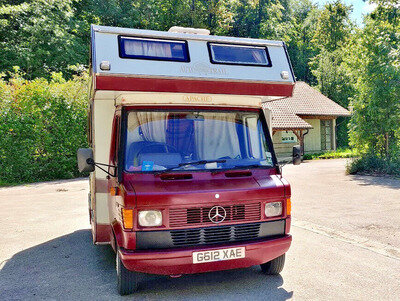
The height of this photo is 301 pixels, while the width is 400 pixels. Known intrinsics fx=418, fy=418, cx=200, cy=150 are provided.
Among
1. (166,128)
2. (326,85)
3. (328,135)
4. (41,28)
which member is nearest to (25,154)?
(41,28)

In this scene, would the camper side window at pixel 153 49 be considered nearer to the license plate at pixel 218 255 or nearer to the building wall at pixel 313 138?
the license plate at pixel 218 255

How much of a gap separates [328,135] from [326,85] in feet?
19.3

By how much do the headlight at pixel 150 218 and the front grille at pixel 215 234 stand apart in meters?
0.20

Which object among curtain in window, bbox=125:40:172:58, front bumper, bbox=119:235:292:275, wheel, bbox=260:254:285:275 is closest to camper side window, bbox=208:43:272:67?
curtain in window, bbox=125:40:172:58

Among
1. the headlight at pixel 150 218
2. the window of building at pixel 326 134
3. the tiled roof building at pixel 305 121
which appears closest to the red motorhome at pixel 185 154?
the headlight at pixel 150 218

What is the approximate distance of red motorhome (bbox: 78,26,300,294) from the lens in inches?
174

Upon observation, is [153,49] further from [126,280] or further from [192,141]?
[126,280]

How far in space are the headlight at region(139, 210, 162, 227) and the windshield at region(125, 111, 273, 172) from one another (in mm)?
592

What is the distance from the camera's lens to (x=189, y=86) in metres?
5.09

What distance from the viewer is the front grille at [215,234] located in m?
4.47

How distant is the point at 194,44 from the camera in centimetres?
534

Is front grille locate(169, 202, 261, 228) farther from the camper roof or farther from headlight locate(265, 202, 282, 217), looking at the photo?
the camper roof

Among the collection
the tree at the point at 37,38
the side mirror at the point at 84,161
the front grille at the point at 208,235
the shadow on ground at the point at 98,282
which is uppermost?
the tree at the point at 37,38

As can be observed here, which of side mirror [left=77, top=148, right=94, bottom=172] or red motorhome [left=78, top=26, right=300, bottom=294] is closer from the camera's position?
red motorhome [left=78, top=26, right=300, bottom=294]
